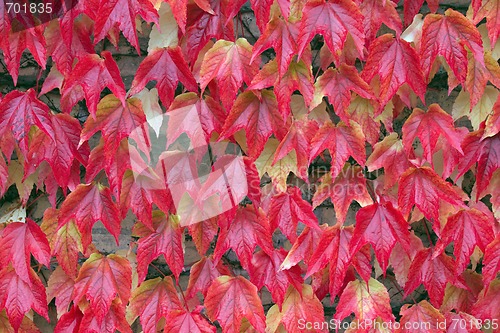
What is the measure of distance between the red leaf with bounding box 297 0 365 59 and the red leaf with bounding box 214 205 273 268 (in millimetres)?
411

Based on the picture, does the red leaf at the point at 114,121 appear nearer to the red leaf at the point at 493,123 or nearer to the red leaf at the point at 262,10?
the red leaf at the point at 262,10

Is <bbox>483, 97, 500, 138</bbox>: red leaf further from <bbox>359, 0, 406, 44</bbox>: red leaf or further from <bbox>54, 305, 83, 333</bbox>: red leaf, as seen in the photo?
<bbox>54, 305, 83, 333</bbox>: red leaf

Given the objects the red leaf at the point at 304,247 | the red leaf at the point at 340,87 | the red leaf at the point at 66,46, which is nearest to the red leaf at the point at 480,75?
the red leaf at the point at 340,87

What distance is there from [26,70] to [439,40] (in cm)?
110

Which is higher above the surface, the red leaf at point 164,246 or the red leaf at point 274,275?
the red leaf at point 164,246

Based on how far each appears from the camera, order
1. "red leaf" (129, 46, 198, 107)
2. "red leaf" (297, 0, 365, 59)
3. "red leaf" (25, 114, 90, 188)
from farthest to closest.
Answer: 1. "red leaf" (25, 114, 90, 188)
2. "red leaf" (129, 46, 198, 107)
3. "red leaf" (297, 0, 365, 59)

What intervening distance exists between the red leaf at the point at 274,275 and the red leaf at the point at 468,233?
1.25 feet

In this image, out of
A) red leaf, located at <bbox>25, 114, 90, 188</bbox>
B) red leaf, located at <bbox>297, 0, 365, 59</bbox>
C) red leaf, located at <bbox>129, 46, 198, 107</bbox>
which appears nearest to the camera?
red leaf, located at <bbox>297, 0, 365, 59</bbox>

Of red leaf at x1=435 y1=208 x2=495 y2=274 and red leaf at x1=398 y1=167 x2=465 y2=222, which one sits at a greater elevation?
red leaf at x1=398 y1=167 x2=465 y2=222

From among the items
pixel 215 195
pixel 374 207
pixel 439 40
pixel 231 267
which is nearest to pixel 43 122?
pixel 215 195

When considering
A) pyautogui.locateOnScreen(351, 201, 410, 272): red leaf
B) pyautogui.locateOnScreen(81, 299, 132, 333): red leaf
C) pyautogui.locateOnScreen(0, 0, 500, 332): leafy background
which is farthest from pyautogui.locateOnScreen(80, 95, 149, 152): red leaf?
pyautogui.locateOnScreen(351, 201, 410, 272): red leaf

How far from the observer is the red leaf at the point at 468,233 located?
1.32m

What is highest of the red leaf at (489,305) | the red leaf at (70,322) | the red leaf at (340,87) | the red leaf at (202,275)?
the red leaf at (340,87)

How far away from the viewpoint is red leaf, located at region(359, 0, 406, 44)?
135 centimetres
